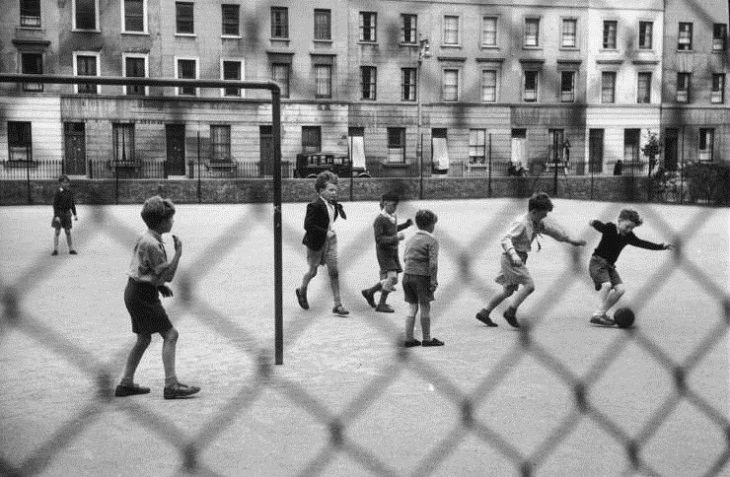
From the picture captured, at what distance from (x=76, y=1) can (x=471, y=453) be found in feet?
6.99

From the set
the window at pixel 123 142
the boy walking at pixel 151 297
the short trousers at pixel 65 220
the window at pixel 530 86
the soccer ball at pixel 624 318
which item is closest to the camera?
the window at pixel 530 86

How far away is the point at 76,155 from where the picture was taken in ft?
4.03

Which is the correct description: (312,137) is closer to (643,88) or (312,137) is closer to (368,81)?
(368,81)

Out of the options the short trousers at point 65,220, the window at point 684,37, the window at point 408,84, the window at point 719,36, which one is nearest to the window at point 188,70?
the window at point 408,84

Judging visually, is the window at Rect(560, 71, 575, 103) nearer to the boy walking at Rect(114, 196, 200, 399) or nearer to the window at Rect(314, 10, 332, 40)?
the window at Rect(314, 10, 332, 40)

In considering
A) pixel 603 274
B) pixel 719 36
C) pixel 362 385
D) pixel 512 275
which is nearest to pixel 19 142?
pixel 719 36

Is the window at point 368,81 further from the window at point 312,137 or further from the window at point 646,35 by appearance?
the window at point 646,35

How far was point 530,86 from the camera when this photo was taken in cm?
124

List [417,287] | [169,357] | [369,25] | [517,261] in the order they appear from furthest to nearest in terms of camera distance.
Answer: [517,261] < [417,287] < [169,357] < [369,25]

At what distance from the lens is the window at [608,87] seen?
3.94ft

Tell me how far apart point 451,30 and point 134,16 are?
19.1 inches

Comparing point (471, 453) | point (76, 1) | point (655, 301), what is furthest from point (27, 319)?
point (76, 1)

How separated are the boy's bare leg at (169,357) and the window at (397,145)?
2264 millimetres

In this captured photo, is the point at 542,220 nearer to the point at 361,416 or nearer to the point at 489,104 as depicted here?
the point at 361,416
